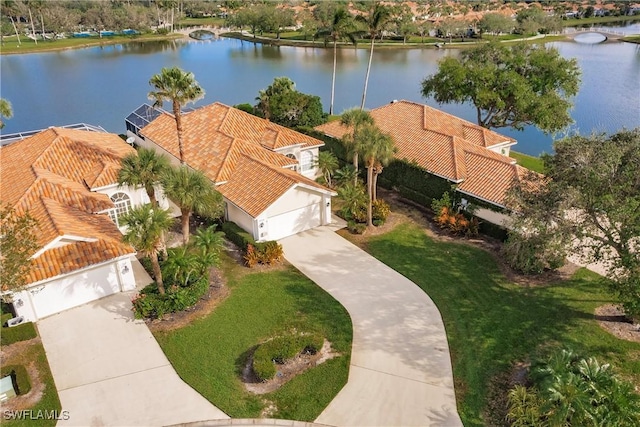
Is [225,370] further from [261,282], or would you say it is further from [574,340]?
[574,340]

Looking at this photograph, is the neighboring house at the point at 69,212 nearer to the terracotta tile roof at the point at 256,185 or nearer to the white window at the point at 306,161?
the terracotta tile roof at the point at 256,185

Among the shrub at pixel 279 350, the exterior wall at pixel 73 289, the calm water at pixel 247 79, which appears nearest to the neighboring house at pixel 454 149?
the shrub at pixel 279 350

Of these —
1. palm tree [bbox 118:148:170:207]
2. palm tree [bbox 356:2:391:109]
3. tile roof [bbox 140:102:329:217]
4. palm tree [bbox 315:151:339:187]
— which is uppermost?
palm tree [bbox 356:2:391:109]

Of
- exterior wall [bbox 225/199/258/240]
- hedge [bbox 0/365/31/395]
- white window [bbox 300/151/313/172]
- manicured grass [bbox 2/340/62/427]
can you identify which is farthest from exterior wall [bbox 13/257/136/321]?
white window [bbox 300/151/313/172]

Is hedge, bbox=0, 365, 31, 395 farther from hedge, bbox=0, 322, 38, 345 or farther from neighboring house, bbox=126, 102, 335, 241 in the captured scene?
neighboring house, bbox=126, 102, 335, 241

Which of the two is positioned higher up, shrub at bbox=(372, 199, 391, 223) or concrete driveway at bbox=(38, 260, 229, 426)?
shrub at bbox=(372, 199, 391, 223)

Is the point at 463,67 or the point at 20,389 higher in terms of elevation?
the point at 463,67

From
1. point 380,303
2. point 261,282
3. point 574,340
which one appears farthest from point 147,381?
point 574,340

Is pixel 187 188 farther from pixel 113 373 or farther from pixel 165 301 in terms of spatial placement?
pixel 113 373
